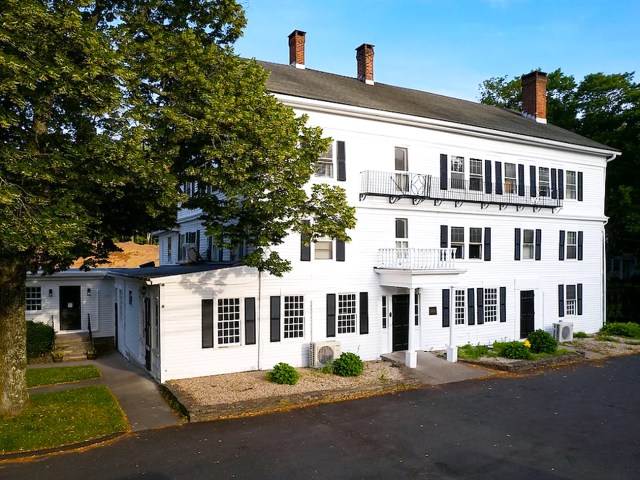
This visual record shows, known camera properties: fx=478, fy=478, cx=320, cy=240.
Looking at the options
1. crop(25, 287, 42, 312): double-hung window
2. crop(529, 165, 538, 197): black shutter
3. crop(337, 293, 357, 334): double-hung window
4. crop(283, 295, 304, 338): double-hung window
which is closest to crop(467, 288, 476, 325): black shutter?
crop(337, 293, 357, 334): double-hung window

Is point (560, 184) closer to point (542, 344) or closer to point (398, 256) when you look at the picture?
point (542, 344)

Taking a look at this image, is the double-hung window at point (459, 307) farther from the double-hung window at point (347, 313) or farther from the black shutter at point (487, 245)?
the double-hung window at point (347, 313)

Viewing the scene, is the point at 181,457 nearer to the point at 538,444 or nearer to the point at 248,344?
the point at 248,344

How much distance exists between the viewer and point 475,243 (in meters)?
20.6

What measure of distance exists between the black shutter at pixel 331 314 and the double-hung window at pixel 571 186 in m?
14.0

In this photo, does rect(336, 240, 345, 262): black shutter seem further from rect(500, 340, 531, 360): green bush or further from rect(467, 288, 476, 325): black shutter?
rect(500, 340, 531, 360): green bush

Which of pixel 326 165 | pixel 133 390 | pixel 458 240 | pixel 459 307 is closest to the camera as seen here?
pixel 133 390

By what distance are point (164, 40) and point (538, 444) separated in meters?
12.4

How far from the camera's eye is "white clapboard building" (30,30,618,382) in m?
15.7

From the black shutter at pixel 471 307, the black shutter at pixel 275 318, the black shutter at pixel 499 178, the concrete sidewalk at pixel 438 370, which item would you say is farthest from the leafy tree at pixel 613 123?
the black shutter at pixel 275 318

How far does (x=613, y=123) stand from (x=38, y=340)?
3503cm

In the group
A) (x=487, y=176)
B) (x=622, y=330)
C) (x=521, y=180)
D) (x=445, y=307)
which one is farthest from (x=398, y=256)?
(x=622, y=330)

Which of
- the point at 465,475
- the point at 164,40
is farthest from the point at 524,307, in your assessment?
the point at 164,40

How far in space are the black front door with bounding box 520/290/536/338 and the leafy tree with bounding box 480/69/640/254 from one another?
10833mm
